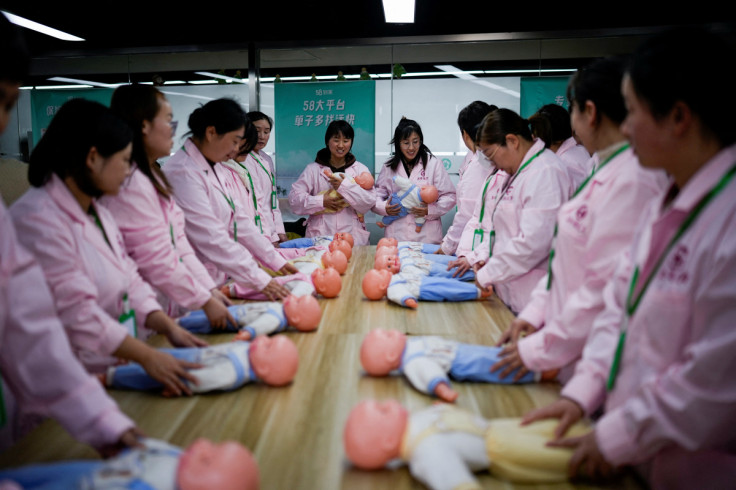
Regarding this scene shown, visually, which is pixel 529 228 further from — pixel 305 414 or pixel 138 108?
pixel 138 108

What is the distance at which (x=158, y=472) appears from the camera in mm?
1093

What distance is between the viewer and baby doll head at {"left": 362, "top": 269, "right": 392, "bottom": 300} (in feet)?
9.01

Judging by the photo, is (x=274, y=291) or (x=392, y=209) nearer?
(x=274, y=291)

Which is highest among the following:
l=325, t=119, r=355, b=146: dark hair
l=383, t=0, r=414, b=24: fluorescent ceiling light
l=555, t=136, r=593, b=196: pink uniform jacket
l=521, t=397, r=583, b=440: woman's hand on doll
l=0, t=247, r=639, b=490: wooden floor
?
l=383, t=0, r=414, b=24: fluorescent ceiling light

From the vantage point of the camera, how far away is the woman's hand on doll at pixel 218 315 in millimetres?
2279

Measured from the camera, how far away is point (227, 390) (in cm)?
172

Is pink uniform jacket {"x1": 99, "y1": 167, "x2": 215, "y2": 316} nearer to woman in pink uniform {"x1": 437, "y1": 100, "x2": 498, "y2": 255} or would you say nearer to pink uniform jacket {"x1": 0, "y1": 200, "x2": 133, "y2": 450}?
pink uniform jacket {"x1": 0, "y1": 200, "x2": 133, "y2": 450}

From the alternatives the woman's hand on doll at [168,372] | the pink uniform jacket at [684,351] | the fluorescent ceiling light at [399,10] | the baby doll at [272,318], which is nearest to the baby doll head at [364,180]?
the fluorescent ceiling light at [399,10]

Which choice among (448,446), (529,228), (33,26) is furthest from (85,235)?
(33,26)

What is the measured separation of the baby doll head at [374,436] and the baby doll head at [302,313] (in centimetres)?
100

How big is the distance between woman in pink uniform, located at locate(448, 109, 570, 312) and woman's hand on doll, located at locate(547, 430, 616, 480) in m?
1.51

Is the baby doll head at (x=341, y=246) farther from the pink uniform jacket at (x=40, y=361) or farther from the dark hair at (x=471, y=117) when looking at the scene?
the pink uniform jacket at (x=40, y=361)

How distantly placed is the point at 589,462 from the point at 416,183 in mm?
4066

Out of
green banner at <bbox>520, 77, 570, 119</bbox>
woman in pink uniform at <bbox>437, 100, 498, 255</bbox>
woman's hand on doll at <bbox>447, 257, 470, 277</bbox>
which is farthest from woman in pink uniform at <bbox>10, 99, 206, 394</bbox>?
green banner at <bbox>520, 77, 570, 119</bbox>
